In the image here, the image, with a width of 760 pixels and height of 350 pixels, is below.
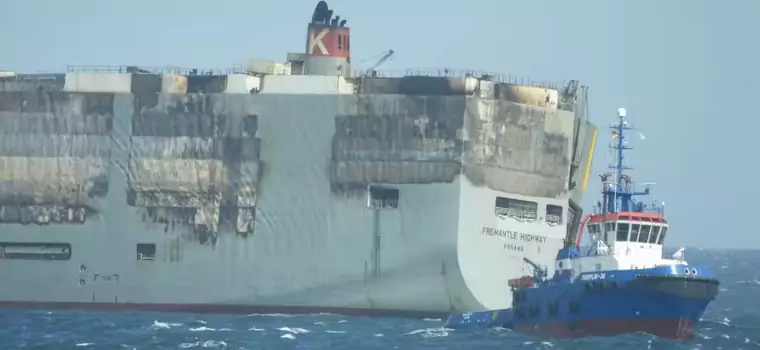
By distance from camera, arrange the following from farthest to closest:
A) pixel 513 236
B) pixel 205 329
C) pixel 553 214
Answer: pixel 553 214 < pixel 513 236 < pixel 205 329

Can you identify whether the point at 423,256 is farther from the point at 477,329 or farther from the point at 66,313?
the point at 66,313

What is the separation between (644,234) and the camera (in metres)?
61.8

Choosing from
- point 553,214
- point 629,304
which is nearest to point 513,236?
point 553,214

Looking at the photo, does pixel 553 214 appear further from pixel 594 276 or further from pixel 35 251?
pixel 35 251

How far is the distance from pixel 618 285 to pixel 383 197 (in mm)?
16569

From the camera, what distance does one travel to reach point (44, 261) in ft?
250

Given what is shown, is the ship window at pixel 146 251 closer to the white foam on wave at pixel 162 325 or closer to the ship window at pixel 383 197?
the white foam on wave at pixel 162 325

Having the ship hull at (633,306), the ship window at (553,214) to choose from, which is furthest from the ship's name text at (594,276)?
the ship window at (553,214)

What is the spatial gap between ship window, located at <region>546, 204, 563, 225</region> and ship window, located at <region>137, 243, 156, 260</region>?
59.2 ft

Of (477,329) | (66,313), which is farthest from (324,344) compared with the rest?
(66,313)

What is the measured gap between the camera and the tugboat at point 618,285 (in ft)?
193

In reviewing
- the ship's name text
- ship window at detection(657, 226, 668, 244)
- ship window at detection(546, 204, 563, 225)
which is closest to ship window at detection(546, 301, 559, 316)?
the ship's name text

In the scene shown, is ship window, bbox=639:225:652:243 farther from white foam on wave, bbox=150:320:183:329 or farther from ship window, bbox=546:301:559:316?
white foam on wave, bbox=150:320:183:329

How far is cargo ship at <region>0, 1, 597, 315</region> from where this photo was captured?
72500mm
